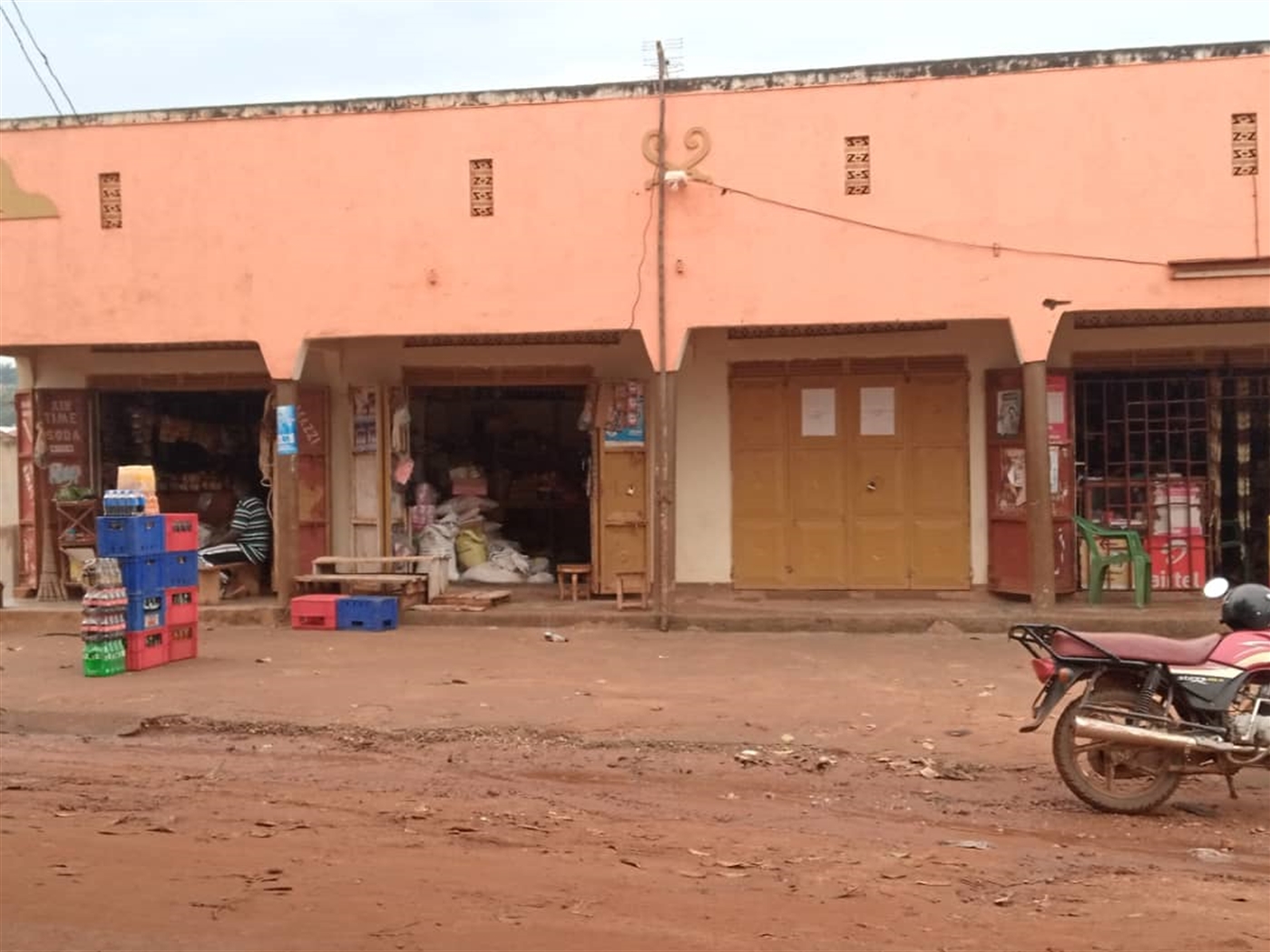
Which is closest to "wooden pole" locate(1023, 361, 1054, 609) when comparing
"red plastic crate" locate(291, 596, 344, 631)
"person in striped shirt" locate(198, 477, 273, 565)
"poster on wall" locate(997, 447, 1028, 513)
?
"poster on wall" locate(997, 447, 1028, 513)

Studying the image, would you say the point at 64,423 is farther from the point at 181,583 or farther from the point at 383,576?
the point at 181,583

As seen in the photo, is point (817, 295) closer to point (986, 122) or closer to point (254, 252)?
point (986, 122)

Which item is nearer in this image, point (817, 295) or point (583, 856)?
point (583, 856)

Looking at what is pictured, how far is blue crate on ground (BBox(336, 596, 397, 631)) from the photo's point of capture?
12008 millimetres

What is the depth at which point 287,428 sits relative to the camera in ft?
41.1

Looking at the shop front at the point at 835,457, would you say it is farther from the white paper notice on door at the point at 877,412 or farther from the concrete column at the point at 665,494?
the concrete column at the point at 665,494

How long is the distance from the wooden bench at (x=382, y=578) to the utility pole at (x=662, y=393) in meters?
2.57

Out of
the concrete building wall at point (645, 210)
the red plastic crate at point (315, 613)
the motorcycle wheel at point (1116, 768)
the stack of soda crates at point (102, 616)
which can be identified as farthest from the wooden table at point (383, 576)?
the motorcycle wheel at point (1116, 768)

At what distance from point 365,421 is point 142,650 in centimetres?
448

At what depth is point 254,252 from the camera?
40.9 ft

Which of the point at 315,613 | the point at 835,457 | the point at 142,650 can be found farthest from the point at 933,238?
the point at 142,650

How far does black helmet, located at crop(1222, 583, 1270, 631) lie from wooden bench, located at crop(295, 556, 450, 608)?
27.7ft

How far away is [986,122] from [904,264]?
58.9 inches

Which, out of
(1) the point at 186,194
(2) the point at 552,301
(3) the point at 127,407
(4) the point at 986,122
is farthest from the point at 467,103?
(3) the point at 127,407
